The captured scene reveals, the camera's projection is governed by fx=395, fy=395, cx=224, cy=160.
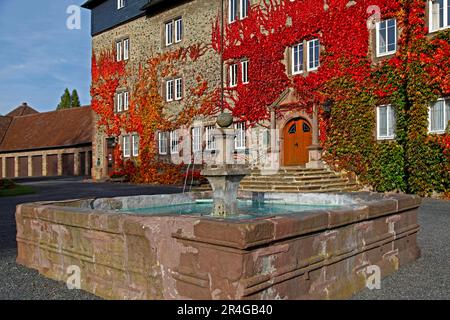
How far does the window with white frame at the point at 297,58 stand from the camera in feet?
53.2

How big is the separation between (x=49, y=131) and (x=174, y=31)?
74.5ft

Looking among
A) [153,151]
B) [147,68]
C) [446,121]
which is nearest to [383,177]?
[446,121]

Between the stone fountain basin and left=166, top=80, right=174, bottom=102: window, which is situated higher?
left=166, top=80, right=174, bottom=102: window

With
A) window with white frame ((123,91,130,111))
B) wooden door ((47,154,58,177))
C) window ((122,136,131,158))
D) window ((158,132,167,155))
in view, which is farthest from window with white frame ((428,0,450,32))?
wooden door ((47,154,58,177))

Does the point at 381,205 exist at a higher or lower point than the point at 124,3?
lower

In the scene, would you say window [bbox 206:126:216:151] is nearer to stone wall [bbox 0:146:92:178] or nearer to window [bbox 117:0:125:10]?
window [bbox 117:0:125:10]

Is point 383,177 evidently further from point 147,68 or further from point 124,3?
point 124,3

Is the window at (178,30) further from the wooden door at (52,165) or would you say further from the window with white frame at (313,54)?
the wooden door at (52,165)

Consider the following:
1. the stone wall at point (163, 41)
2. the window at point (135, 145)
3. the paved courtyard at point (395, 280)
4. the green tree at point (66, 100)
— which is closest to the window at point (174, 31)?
the stone wall at point (163, 41)

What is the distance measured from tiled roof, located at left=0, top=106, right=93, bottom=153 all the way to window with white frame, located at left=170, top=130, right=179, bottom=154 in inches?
573

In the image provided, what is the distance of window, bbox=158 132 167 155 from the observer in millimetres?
22066

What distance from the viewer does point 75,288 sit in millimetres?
4395

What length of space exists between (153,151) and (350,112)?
11.9 m

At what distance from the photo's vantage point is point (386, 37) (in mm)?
13805
